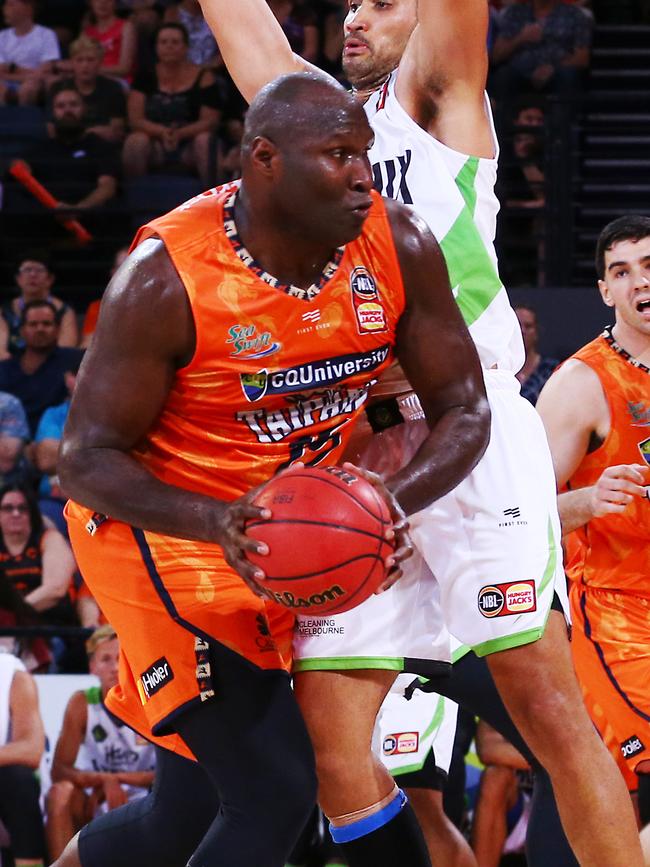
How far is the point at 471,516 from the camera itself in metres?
3.42

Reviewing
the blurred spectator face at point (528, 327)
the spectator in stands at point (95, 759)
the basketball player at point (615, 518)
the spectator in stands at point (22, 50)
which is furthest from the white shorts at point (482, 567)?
the spectator in stands at point (22, 50)

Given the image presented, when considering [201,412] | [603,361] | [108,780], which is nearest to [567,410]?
[603,361]

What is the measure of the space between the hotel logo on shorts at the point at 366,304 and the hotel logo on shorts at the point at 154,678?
822mm

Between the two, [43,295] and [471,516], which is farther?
[43,295]

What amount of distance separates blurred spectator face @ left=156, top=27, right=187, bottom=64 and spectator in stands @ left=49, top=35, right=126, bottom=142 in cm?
41

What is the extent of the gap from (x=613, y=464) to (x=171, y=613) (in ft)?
7.36

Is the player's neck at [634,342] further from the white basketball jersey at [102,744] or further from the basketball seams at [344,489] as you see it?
the white basketball jersey at [102,744]

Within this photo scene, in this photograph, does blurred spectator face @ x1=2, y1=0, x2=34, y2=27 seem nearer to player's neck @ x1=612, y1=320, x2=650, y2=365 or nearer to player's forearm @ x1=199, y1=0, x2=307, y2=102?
player's neck @ x1=612, y1=320, x2=650, y2=365

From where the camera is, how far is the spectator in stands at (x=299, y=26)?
10289 millimetres

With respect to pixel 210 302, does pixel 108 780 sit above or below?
below

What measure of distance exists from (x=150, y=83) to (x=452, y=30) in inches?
284

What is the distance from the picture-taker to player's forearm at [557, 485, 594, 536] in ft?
14.2

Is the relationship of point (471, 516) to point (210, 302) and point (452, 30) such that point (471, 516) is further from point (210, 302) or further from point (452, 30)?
point (452, 30)

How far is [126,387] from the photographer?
9.44 feet
